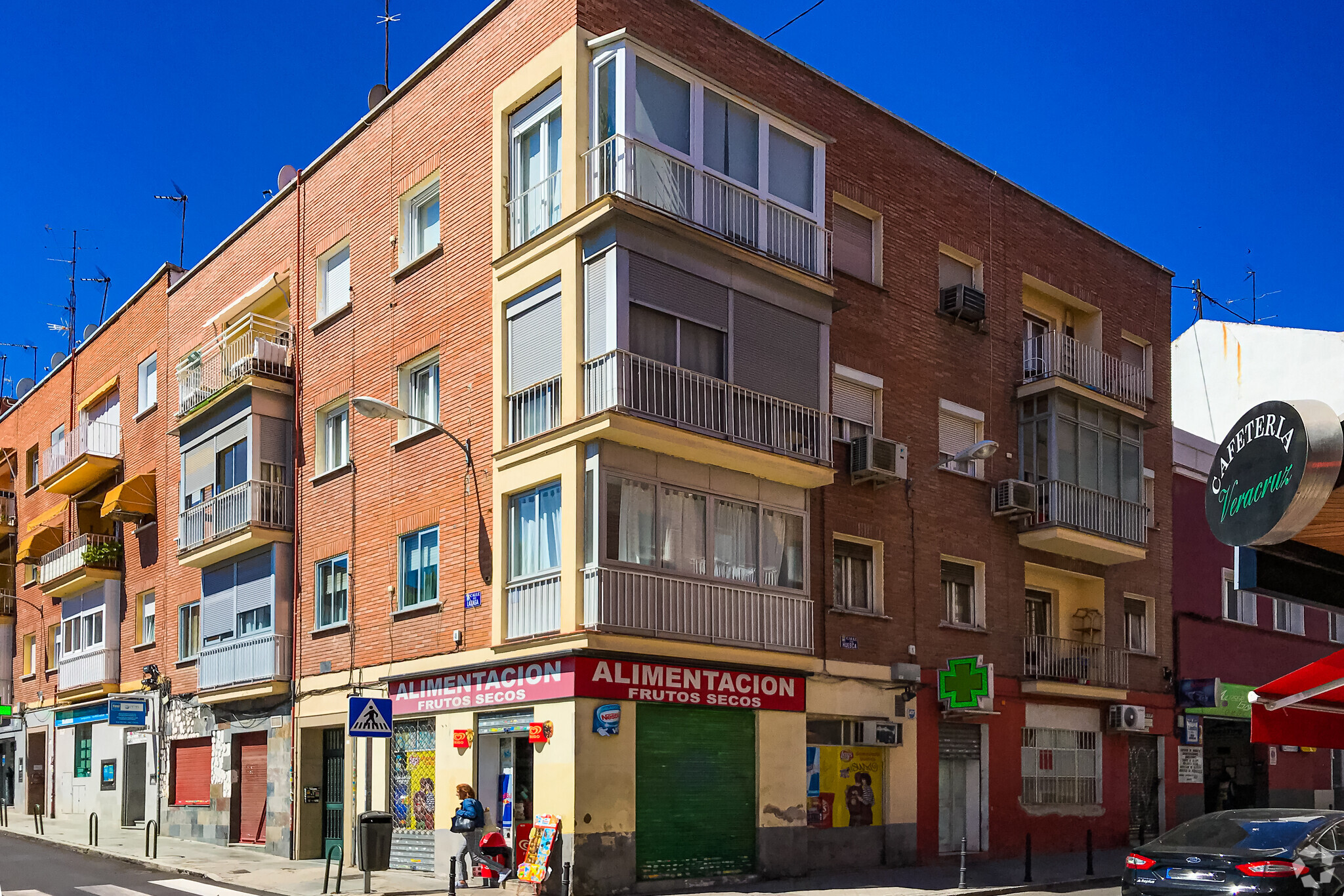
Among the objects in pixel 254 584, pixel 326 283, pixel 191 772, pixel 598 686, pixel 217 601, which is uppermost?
pixel 326 283

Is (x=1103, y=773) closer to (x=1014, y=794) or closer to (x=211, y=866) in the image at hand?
(x=1014, y=794)

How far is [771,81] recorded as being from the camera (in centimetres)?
2077

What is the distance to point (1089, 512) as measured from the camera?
24.7m

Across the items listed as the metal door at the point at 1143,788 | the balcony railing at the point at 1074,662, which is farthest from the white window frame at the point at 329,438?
the metal door at the point at 1143,788

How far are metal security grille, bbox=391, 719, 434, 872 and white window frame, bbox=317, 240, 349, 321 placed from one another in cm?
826

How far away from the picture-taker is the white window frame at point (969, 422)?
23375 millimetres

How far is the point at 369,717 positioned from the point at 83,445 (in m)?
21.9

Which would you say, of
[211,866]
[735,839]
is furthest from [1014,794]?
[211,866]

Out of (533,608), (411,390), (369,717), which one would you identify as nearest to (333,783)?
(369,717)

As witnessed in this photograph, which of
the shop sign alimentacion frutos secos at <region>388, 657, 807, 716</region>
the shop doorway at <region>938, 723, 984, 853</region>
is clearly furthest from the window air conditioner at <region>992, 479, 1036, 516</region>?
the shop sign alimentacion frutos secos at <region>388, 657, 807, 716</region>

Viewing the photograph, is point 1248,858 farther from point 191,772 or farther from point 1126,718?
point 191,772

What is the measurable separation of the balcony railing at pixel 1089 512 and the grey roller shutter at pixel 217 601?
51.7 ft

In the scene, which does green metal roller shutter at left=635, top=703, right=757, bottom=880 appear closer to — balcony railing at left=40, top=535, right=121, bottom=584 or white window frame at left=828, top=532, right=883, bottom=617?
white window frame at left=828, top=532, right=883, bottom=617

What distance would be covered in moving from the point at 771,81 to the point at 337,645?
1205cm
